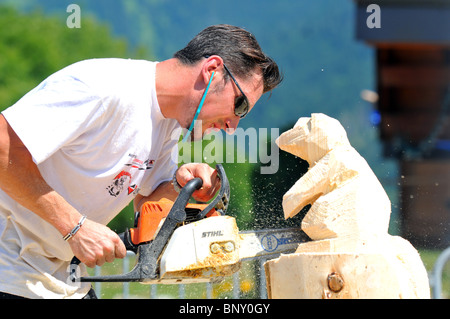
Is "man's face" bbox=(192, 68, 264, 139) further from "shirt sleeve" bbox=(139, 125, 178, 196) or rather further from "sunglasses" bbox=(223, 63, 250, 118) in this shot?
"shirt sleeve" bbox=(139, 125, 178, 196)

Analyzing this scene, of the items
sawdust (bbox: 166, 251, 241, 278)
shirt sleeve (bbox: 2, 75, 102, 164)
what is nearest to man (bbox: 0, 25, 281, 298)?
shirt sleeve (bbox: 2, 75, 102, 164)

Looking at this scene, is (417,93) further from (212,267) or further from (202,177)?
(212,267)

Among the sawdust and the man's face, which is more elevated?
the man's face

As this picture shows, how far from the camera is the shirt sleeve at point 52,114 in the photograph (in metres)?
1.96

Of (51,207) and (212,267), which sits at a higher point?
(51,207)

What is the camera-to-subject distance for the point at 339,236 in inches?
76.9

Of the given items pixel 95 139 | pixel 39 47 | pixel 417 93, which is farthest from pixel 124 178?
pixel 39 47

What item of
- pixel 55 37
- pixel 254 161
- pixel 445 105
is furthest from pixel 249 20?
pixel 254 161

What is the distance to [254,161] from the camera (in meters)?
6.35

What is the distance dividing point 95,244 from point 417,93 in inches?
299

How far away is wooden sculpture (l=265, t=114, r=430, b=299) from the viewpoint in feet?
5.92

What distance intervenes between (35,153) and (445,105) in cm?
761

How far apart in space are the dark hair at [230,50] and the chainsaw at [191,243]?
0.55 m
